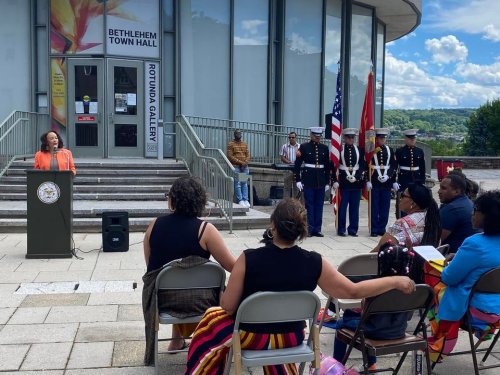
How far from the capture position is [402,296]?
11.8 ft

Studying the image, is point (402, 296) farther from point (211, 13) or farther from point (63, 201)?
point (211, 13)

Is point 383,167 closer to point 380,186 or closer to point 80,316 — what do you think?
point 380,186

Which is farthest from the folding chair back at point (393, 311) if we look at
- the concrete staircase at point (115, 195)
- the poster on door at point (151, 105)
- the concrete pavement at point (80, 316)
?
the poster on door at point (151, 105)

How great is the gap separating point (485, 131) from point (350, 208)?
105ft

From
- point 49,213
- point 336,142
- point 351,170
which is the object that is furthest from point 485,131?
point 49,213

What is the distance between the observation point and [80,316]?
5641 millimetres

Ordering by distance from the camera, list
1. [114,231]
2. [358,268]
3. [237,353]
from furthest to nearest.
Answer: [114,231], [358,268], [237,353]

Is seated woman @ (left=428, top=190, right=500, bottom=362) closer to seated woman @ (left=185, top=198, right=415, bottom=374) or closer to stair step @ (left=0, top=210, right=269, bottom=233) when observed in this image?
seated woman @ (left=185, top=198, right=415, bottom=374)

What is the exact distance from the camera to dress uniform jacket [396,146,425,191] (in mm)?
10969

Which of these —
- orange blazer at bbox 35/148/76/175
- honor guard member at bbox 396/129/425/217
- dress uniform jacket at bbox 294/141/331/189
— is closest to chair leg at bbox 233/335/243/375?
orange blazer at bbox 35/148/76/175

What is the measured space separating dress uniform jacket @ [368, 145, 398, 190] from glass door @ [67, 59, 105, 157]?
734cm

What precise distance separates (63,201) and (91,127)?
7467 millimetres

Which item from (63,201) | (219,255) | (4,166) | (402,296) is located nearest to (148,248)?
(219,255)

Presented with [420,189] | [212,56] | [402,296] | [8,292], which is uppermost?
[212,56]
